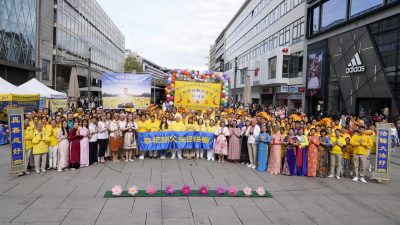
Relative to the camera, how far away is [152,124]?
1149 cm

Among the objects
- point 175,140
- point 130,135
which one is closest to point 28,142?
point 130,135

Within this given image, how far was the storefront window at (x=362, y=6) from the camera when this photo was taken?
21250mm

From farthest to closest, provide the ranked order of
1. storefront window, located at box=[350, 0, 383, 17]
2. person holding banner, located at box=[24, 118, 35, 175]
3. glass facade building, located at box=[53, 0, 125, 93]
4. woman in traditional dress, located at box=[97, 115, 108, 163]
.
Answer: glass facade building, located at box=[53, 0, 125, 93], storefront window, located at box=[350, 0, 383, 17], woman in traditional dress, located at box=[97, 115, 108, 163], person holding banner, located at box=[24, 118, 35, 175]

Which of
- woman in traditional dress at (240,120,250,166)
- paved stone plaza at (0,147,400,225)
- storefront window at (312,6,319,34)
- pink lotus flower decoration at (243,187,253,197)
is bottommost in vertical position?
paved stone plaza at (0,147,400,225)

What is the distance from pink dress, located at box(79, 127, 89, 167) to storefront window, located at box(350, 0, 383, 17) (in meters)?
20.4

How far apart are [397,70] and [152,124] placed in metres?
16.1

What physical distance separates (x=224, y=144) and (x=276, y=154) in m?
1.99

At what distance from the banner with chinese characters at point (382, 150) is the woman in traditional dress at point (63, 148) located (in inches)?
376

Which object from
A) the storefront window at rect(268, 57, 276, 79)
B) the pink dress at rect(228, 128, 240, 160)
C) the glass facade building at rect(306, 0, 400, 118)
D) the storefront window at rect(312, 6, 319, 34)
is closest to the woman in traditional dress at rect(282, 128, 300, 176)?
the pink dress at rect(228, 128, 240, 160)

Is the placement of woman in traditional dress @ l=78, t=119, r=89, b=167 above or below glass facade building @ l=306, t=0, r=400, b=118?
below

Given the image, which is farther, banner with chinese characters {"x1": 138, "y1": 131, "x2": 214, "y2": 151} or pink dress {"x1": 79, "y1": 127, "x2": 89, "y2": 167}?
banner with chinese characters {"x1": 138, "y1": 131, "x2": 214, "y2": 151}

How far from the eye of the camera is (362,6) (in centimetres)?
2273

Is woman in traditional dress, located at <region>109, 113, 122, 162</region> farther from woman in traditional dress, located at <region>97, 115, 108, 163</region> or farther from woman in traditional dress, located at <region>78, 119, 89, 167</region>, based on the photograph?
woman in traditional dress, located at <region>78, 119, 89, 167</region>

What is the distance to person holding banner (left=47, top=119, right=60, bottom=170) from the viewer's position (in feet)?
31.2
